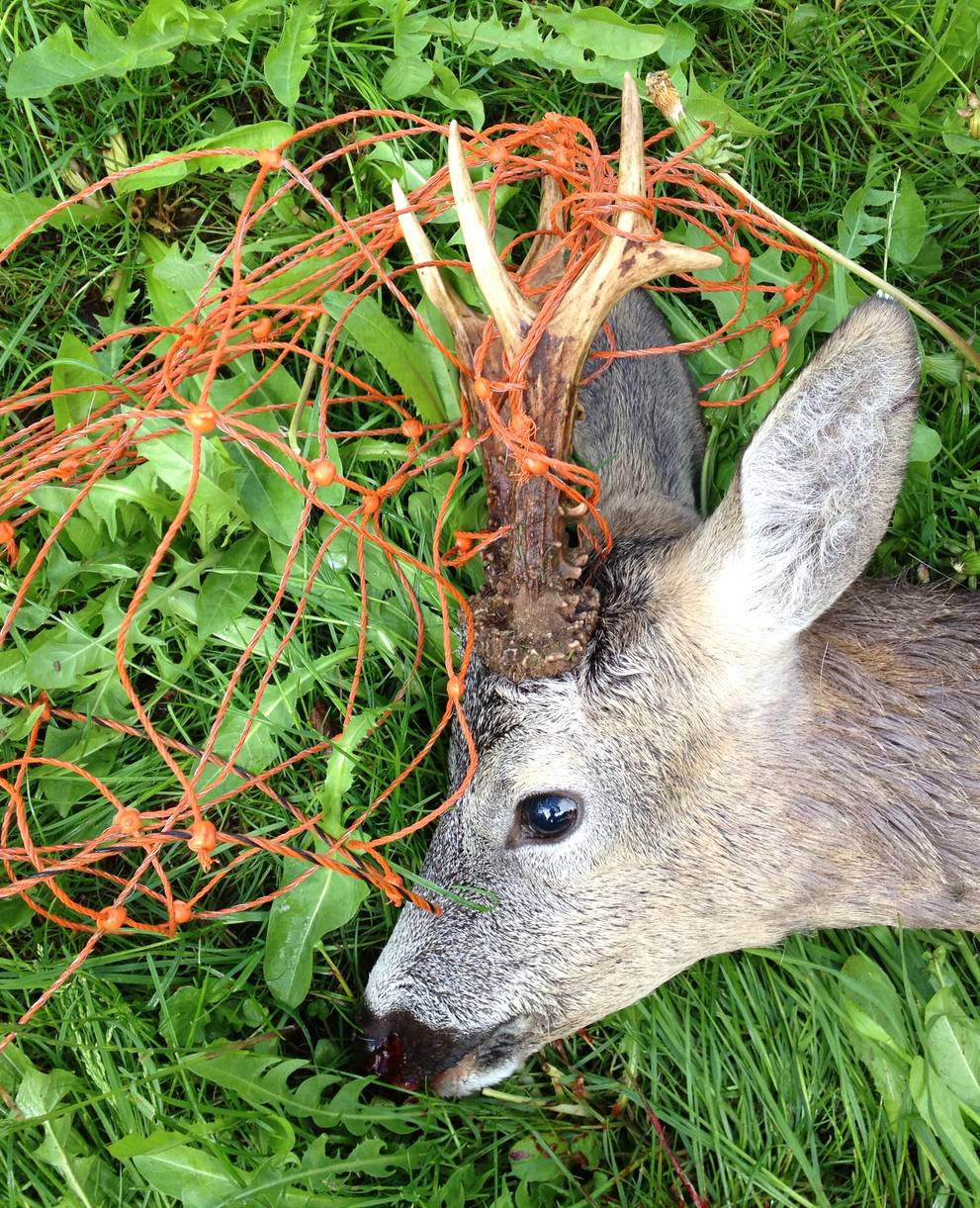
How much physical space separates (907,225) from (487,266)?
6.26 ft

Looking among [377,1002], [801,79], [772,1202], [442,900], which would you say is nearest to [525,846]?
[442,900]

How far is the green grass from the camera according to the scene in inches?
148

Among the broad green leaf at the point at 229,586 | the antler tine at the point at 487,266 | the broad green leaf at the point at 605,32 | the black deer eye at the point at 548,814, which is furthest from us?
the broad green leaf at the point at 229,586

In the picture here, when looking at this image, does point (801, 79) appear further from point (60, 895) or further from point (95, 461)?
point (60, 895)

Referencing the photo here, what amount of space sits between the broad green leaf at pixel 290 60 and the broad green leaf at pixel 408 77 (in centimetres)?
30

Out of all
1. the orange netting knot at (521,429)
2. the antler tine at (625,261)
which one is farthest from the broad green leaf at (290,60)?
the orange netting knot at (521,429)

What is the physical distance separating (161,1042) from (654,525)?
7.52 ft

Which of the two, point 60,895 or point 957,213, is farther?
point 957,213

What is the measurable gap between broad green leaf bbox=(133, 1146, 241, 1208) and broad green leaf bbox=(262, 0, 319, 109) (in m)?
3.24

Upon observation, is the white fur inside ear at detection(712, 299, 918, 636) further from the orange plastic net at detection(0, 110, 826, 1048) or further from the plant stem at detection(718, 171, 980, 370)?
the plant stem at detection(718, 171, 980, 370)

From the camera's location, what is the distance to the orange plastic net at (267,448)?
369cm

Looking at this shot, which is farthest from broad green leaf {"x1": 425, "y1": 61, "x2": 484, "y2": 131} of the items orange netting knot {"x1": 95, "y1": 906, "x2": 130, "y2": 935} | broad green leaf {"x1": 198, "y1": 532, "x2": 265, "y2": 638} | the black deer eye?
orange netting knot {"x1": 95, "y1": 906, "x2": 130, "y2": 935}

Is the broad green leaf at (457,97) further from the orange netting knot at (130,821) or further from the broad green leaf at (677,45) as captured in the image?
the orange netting knot at (130,821)

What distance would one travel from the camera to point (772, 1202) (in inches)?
155
